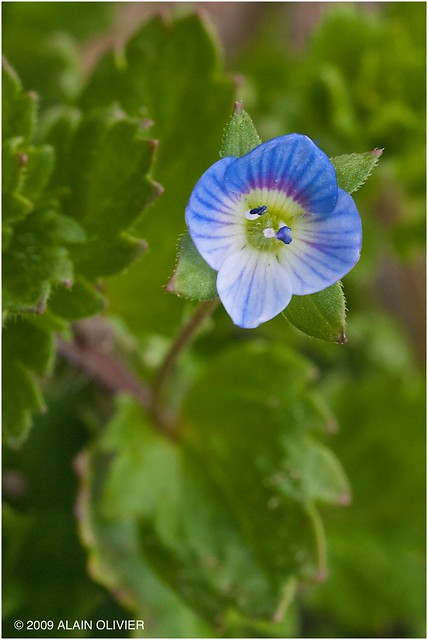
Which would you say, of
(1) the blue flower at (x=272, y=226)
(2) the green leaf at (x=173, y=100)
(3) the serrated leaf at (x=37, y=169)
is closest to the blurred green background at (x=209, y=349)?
(2) the green leaf at (x=173, y=100)

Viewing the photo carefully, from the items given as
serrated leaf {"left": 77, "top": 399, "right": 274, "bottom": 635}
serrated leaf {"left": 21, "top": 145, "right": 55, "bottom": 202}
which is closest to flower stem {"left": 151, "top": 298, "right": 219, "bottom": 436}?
serrated leaf {"left": 77, "top": 399, "right": 274, "bottom": 635}

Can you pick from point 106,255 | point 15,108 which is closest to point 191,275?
point 106,255

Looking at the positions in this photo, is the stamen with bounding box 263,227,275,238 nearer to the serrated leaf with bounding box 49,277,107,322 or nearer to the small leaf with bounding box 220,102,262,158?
the small leaf with bounding box 220,102,262,158

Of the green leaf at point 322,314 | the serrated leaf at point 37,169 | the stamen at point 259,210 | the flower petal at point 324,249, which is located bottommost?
the green leaf at point 322,314

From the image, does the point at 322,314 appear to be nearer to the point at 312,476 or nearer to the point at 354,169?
the point at 354,169

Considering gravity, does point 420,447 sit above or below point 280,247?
below

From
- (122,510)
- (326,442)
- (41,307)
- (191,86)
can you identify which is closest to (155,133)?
(191,86)

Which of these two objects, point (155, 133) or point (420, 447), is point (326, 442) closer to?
point (420, 447)

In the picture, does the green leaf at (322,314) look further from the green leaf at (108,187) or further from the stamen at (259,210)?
the green leaf at (108,187)
